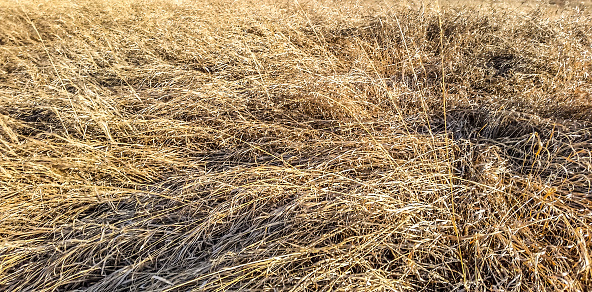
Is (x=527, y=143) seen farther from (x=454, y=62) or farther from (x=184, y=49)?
(x=184, y=49)

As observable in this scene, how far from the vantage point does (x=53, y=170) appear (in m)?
1.67

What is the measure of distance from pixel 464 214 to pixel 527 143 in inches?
24.0

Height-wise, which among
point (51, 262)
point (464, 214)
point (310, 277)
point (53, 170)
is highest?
point (53, 170)

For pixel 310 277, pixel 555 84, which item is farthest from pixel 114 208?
pixel 555 84

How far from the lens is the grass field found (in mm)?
1151

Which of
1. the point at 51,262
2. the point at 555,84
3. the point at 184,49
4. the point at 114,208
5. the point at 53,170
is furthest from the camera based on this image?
the point at 184,49

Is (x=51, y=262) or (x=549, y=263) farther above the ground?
(x=51, y=262)

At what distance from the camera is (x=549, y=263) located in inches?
42.9

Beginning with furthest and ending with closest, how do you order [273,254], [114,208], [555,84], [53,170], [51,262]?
[555,84] → [53,170] → [114,208] → [51,262] → [273,254]

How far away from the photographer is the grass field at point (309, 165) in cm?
115

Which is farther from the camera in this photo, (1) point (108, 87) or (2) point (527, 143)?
(1) point (108, 87)

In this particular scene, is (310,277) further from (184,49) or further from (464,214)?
(184,49)

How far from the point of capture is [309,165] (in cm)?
159

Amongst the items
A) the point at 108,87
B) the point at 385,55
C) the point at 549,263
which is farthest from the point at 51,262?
the point at 385,55
